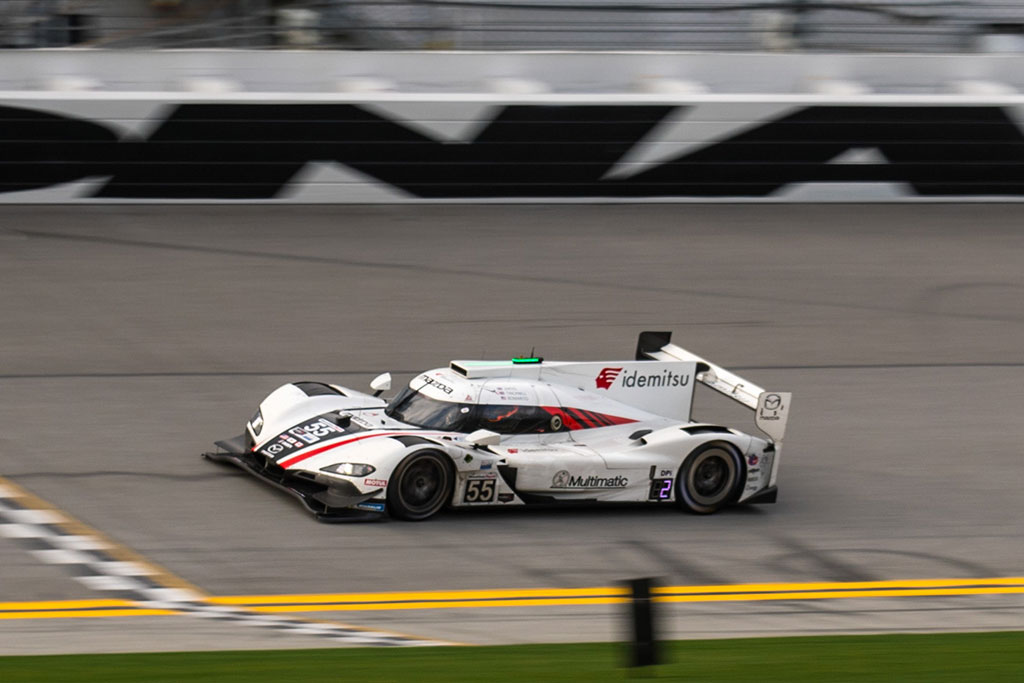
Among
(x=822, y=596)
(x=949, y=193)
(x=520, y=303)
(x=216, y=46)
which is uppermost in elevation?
(x=216, y=46)

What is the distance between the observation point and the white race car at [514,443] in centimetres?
1039

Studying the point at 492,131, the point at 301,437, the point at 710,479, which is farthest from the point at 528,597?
the point at 492,131

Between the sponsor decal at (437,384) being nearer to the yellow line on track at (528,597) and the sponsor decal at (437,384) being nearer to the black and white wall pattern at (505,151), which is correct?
the yellow line on track at (528,597)

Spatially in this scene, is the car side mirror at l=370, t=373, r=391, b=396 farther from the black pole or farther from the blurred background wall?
the blurred background wall

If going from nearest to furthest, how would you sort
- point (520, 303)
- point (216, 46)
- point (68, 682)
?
point (68, 682), point (520, 303), point (216, 46)

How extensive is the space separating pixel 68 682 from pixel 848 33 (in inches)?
791

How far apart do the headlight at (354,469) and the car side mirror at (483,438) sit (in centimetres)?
77

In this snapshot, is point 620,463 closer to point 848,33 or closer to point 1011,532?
point 1011,532

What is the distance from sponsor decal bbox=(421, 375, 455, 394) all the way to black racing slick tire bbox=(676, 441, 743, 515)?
1879 millimetres

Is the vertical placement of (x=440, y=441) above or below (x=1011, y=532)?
above

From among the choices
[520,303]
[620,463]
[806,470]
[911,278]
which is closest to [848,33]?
[911,278]

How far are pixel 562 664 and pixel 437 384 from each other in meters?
4.53

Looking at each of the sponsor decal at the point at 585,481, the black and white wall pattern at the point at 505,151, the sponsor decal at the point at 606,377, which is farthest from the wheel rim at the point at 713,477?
the black and white wall pattern at the point at 505,151

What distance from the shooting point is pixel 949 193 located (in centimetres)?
2269
